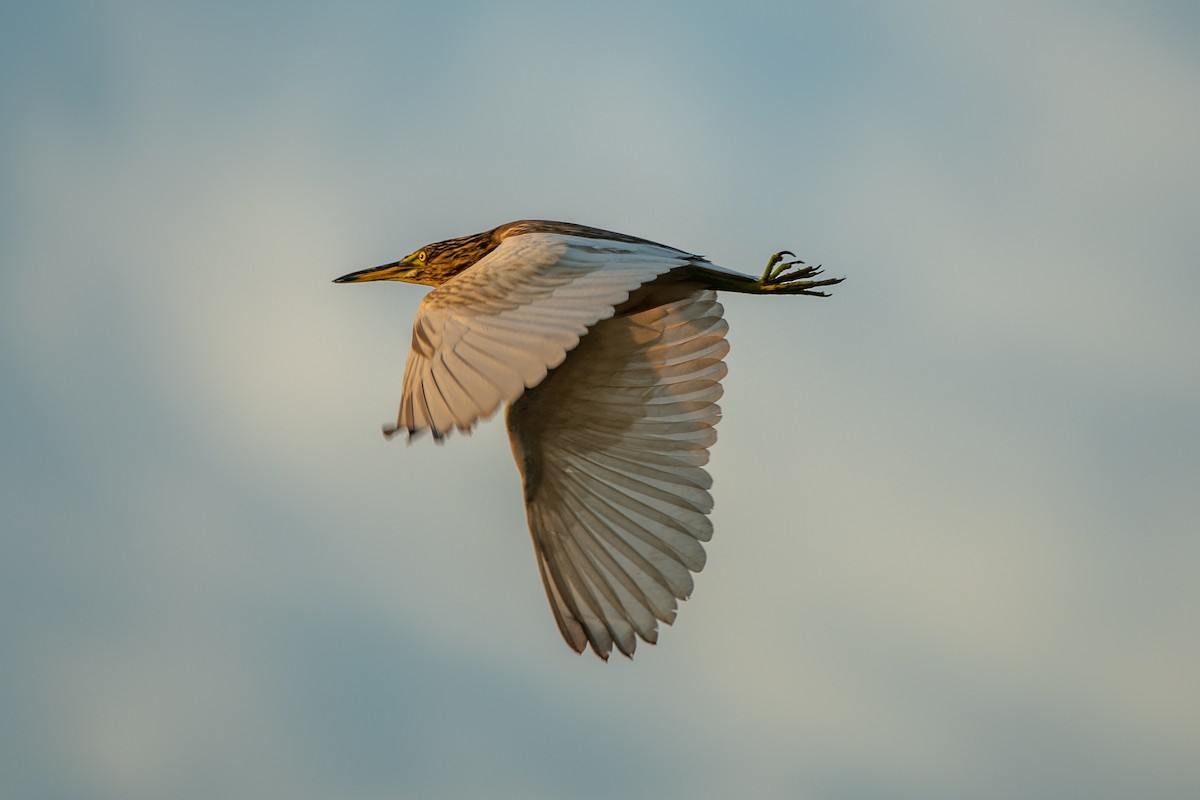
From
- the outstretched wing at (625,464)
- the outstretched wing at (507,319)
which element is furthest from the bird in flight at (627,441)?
the outstretched wing at (507,319)

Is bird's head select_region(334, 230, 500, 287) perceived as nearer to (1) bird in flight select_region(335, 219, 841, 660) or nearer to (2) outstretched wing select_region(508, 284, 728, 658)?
(1) bird in flight select_region(335, 219, 841, 660)

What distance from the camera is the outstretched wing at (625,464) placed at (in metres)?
8.15

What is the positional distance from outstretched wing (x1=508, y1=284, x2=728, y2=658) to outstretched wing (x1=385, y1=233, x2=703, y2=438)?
0.85 m

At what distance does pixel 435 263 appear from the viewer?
9.43 metres

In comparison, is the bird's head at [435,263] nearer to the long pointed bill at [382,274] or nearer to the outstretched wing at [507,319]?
the long pointed bill at [382,274]

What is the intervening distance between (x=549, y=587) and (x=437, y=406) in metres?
2.59

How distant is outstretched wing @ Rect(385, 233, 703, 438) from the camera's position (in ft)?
19.4

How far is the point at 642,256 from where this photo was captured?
24.4 ft

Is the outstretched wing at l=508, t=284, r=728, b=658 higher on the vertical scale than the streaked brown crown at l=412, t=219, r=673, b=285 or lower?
lower

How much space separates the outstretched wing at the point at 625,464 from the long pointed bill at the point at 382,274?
1522mm

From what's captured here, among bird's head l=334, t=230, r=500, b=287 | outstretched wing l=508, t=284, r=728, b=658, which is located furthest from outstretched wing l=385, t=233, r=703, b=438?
bird's head l=334, t=230, r=500, b=287

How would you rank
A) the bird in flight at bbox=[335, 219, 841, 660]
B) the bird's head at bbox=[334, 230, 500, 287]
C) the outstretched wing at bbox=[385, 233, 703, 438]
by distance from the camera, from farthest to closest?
the bird's head at bbox=[334, 230, 500, 287] < the bird in flight at bbox=[335, 219, 841, 660] < the outstretched wing at bbox=[385, 233, 703, 438]

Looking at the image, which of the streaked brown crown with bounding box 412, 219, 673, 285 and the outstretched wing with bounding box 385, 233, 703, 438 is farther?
the streaked brown crown with bounding box 412, 219, 673, 285

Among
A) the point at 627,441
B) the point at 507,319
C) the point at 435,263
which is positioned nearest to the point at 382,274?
the point at 435,263
